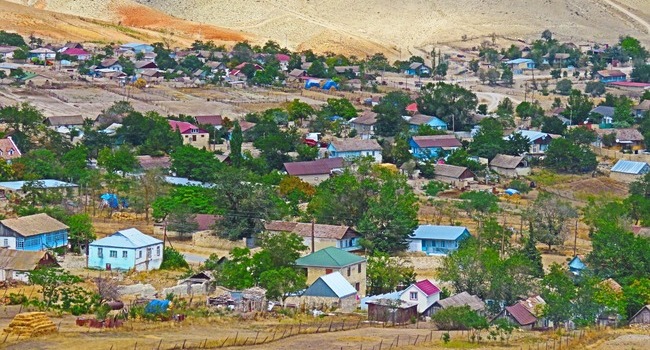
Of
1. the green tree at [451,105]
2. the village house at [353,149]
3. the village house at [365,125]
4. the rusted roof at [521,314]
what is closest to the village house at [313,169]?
the village house at [353,149]

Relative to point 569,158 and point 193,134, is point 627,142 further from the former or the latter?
point 193,134

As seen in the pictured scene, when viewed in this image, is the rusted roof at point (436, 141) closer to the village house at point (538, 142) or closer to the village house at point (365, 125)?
the village house at point (538, 142)

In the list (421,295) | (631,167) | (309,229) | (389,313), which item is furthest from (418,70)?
(389,313)

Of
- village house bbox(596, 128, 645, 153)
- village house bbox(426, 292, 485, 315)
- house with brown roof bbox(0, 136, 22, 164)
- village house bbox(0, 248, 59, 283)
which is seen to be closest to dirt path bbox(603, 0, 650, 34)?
village house bbox(596, 128, 645, 153)

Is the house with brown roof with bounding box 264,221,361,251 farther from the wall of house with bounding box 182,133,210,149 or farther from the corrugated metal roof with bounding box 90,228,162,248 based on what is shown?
the wall of house with bounding box 182,133,210,149

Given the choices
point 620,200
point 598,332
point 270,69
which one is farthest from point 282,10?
point 598,332

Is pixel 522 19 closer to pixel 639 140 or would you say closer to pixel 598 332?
pixel 639 140
